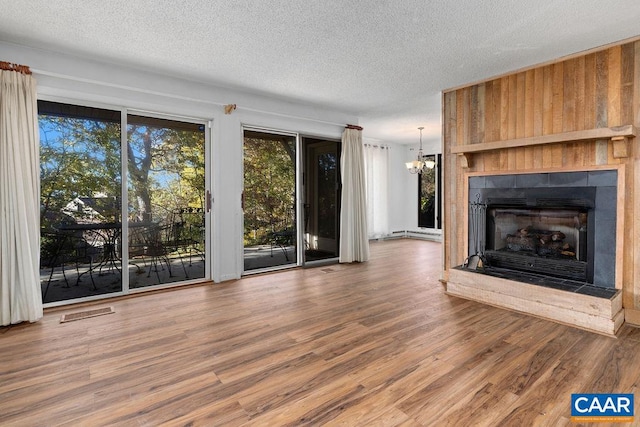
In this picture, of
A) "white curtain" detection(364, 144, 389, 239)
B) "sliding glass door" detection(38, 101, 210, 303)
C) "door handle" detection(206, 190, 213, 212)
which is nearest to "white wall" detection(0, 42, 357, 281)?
"door handle" detection(206, 190, 213, 212)

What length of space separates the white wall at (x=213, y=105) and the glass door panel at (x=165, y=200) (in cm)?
21

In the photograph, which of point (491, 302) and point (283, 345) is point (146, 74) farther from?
point (491, 302)

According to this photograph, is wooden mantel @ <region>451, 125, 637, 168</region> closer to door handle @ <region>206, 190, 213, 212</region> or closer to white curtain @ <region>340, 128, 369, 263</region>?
white curtain @ <region>340, 128, 369, 263</region>

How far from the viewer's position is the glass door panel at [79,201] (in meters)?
3.44

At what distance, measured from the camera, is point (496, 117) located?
3.88 metres

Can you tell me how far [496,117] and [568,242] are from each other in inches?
63.6

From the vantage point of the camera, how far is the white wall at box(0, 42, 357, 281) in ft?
10.9

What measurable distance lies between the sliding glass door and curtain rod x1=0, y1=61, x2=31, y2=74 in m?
0.37

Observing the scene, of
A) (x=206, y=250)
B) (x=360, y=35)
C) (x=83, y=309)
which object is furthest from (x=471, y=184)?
(x=83, y=309)

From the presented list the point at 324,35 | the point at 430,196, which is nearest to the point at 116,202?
the point at 324,35

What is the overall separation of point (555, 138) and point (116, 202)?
15.8ft

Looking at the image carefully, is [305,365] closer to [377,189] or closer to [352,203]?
[352,203]

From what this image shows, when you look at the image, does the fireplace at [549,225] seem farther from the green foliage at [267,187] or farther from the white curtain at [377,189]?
the white curtain at [377,189]

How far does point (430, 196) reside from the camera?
28.3 ft
